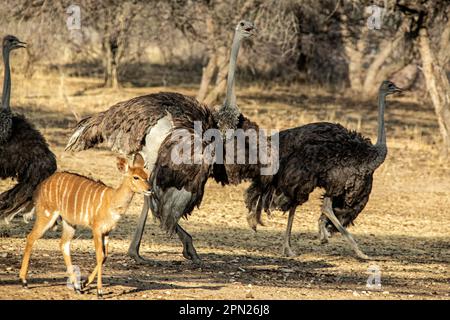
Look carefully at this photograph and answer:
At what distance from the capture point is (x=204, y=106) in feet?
31.7

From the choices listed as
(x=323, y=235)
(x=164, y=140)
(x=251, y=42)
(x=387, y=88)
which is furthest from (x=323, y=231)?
(x=251, y=42)

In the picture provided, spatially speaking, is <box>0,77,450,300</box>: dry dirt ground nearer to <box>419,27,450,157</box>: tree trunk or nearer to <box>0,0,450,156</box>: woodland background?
<box>419,27,450,157</box>: tree trunk

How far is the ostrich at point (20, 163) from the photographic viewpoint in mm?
9938

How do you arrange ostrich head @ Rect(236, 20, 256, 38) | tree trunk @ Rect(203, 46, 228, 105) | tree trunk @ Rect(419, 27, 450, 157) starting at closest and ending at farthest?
ostrich head @ Rect(236, 20, 256, 38) → tree trunk @ Rect(419, 27, 450, 157) → tree trunk @ Rect(203, 46, 228, 105)

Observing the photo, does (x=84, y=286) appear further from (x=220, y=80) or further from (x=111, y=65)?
(x=111, y=65)

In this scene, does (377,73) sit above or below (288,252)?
above

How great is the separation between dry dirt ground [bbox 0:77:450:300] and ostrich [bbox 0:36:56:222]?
36 cm

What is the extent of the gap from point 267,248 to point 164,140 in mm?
2268

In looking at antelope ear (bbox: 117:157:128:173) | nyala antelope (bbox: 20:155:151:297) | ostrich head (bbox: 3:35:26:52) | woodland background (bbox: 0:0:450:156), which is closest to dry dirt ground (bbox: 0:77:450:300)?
nyala antelope (bbox: 20:155:151:297)

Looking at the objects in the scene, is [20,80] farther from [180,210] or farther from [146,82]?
[180,210]

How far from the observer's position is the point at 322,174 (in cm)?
1049

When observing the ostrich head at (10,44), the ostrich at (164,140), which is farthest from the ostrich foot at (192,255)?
the ostrich head at (10,44)

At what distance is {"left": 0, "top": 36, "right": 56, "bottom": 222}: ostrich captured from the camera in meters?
9.94

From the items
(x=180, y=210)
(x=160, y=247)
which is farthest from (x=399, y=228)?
(x=180, y=210)
